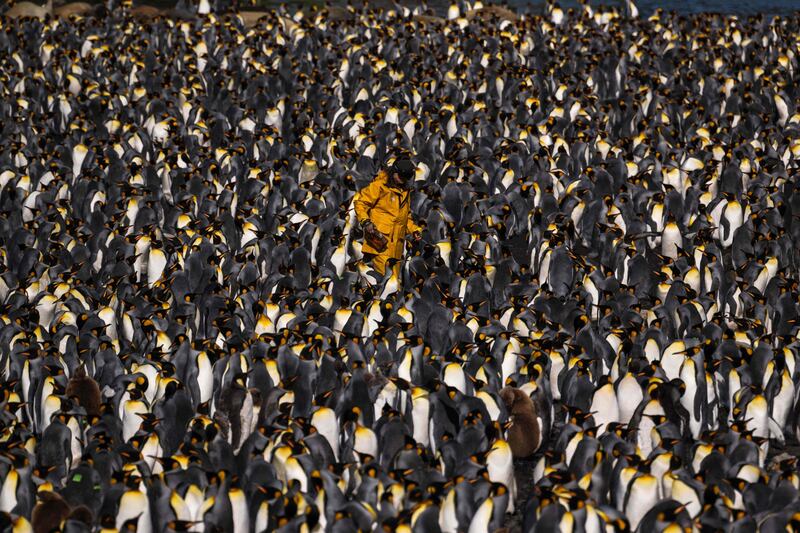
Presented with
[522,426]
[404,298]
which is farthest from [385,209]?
[522,426]

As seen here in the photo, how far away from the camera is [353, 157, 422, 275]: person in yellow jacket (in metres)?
9.98

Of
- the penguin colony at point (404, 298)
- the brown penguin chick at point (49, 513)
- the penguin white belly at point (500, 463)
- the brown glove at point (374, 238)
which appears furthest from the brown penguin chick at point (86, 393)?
the penguin white belly at point (500, 463)

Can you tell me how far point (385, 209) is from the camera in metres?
10.2

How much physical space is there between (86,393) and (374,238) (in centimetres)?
300

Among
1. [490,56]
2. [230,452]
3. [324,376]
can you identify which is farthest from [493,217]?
[490,56]

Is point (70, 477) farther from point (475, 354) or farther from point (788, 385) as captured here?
point (788, 385)

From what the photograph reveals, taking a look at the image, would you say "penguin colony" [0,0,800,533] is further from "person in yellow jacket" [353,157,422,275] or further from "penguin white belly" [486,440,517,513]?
"person in yellow jacket" [353,157,422,275]

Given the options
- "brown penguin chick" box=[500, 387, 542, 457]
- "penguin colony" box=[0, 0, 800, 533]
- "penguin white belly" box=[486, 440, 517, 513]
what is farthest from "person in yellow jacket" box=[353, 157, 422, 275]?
"penguin white belly" box=[486, 440, 517, 513]

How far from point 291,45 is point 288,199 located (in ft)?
25.7

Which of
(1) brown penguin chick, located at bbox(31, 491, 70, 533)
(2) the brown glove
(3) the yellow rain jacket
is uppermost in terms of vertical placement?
(3) the yellow rain jacket

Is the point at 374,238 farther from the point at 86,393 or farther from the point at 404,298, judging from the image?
the point at 86,393

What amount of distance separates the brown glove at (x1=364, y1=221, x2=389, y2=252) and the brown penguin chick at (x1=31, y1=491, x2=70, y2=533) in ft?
13.2

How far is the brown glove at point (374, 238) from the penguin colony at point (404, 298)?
369mm

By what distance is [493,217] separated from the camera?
39.4 feet
